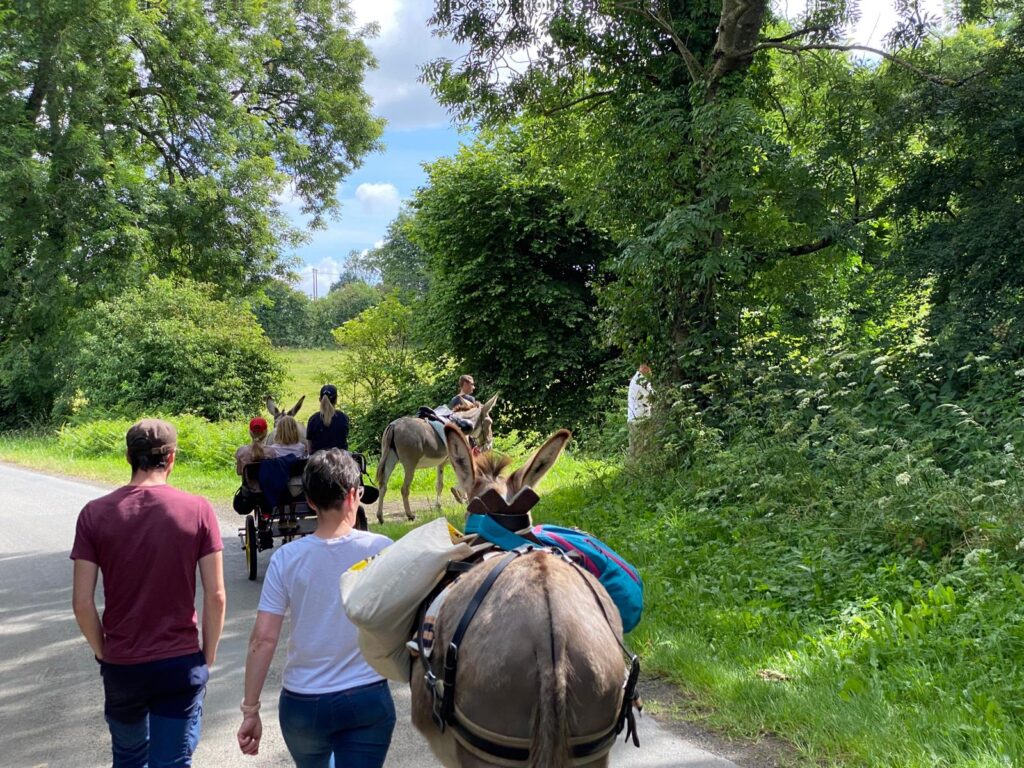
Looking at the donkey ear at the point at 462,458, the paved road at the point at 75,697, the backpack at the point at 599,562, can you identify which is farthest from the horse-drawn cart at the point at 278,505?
the backpack at the point at 599,562

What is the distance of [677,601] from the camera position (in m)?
6.90

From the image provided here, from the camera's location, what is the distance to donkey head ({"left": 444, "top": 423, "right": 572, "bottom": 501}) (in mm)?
3434

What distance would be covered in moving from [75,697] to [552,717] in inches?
182

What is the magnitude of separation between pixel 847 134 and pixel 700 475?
4.95m

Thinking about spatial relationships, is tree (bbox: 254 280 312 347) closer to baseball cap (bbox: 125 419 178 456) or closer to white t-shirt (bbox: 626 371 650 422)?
white t-shirt (bbox: 626 371 650 422)

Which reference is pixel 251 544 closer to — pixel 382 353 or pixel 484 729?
pixel 484 729

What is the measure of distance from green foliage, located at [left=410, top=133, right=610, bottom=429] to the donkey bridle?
1596cm

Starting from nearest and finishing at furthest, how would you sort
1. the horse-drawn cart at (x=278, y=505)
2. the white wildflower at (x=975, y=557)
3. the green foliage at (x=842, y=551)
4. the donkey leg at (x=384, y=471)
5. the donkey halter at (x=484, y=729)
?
the donkey halter at (x=484, y=729), the green foliage at (x=842, y=551), the white wildflower at (x=975, y=557), the horse-drawn cart at (x=278, y=505), the donkey leg at (x=384, y=471)

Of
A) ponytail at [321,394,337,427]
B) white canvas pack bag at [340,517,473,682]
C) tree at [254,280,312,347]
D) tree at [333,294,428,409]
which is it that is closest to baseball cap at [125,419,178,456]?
white canvas pack bag at [340,517,473,682]

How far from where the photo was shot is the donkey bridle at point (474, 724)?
252 centimetres

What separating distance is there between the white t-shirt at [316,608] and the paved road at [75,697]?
66.4 inches

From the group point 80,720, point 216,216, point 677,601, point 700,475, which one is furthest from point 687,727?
point 216,216

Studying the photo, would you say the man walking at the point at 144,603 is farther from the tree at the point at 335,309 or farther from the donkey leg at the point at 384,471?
the tree at the point at 335,309

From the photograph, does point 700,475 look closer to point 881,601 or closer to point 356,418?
point 881,601
